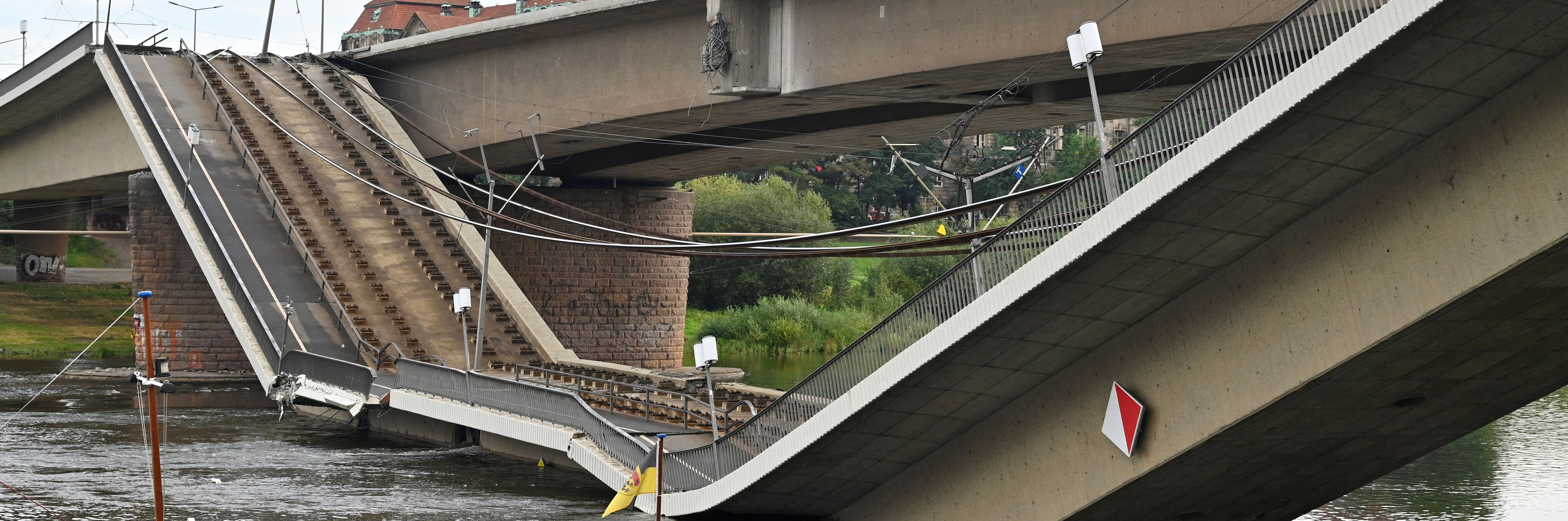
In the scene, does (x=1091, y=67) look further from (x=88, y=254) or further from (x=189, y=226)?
(x=88, y=254)

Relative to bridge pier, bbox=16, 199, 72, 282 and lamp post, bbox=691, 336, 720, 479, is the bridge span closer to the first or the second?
lamp post, bbox=691, 336, 720, 479

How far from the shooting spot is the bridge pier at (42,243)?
5500 centimetres

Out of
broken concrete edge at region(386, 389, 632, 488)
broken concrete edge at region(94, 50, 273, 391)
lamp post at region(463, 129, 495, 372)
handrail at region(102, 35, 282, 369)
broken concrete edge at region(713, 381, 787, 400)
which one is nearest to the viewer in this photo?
broken concrete edge at region(386, 389, 632, 488)

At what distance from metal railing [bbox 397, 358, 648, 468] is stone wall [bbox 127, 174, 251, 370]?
11.9 m

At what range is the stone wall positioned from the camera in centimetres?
3541

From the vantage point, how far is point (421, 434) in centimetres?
2691

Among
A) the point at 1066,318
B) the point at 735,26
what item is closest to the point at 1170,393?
the point at 1066,318

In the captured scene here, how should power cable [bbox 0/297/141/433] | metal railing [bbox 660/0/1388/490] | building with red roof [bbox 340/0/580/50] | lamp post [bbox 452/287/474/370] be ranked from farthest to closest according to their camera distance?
building with red roof [bbox 340/0/580/50], power cable [bbox 0/297/141/433], lamp post [bbox 452/287/474/370], metal railing [bbox 660/0/1388/490]

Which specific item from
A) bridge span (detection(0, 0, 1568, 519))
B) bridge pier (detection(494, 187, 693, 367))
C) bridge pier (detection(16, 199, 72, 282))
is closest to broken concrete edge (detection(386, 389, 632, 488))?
bridge span (detection(0, 0, 1568, 519))

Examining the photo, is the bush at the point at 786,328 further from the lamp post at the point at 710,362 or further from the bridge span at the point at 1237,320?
the lamp post at the point at 710,362

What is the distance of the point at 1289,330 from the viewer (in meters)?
13.3

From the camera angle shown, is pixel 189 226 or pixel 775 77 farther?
pixel 189 226

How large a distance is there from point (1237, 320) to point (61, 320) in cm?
4259

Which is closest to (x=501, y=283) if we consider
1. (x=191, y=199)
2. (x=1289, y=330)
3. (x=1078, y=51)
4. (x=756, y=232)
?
(x=191, y=199)
